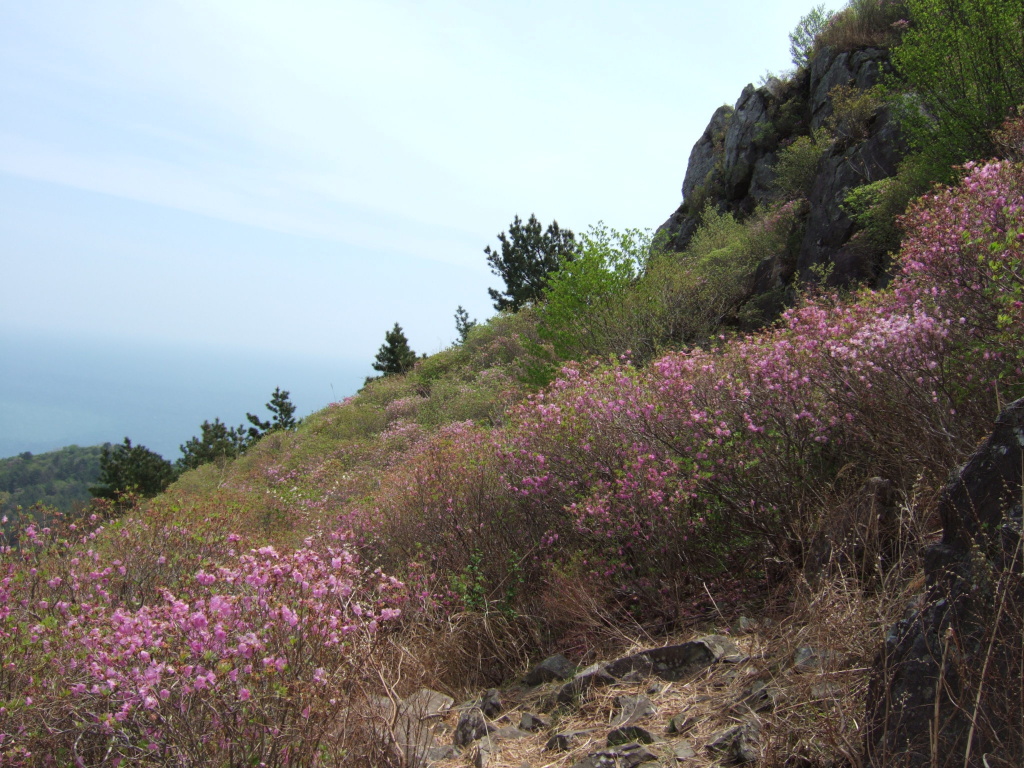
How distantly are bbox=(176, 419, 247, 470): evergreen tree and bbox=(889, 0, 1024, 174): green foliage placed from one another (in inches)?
1415

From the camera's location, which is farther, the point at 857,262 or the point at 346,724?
the point at 857,262

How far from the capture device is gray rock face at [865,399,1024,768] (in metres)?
2.03

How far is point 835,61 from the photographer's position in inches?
957

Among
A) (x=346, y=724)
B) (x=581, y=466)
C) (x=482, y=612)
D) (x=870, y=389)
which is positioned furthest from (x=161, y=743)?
(x=870, y=389)

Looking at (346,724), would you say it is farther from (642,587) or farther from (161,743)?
(642,587)

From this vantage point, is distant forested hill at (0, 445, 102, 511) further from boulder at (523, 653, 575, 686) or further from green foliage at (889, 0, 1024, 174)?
green foliage at (889, 0, 1024, 174)

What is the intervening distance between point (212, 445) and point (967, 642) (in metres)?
43.2

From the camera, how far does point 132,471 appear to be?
3694cm

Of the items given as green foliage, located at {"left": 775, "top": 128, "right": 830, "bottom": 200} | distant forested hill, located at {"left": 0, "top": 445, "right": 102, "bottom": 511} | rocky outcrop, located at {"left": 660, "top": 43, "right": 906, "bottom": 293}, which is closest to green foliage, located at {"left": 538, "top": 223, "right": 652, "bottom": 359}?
rocky outcrop, located at {"left": 660, "top": 43, "right": 906, "bottom": 293}

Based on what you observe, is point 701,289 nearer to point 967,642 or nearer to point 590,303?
point 590,303

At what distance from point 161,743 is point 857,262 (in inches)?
638

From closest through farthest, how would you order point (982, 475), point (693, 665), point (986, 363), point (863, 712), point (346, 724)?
1. point (982, 475)
2. point (863, 712)
3. point (346, 724)
4. point (693, 665)
5. point (986, 363)

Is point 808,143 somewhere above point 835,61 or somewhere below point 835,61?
below

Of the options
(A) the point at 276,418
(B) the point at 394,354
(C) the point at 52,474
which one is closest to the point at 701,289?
(B) the point at 394,354
